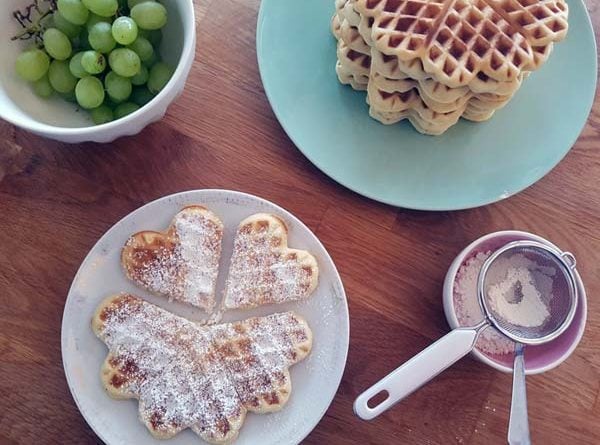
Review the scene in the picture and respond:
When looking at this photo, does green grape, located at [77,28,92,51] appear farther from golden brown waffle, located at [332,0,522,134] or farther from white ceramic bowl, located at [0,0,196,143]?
golden brown waffle, located at [332,0,522,134]

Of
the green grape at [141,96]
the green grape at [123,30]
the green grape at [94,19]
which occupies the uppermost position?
the green grape at [123,30]

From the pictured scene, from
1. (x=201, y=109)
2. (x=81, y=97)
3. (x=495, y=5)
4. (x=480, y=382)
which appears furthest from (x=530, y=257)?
(x=81, y=97)

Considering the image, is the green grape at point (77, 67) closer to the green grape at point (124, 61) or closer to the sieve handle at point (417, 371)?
the green grape at point (124, 61)

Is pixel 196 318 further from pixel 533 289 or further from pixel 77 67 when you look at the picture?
pixel 533 289

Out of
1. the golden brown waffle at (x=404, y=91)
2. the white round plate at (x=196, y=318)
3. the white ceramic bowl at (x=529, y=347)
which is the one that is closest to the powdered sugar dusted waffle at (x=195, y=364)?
the white round plate at (x=196, y=318)

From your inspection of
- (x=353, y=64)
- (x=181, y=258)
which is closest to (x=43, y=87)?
(x=181, y=258)

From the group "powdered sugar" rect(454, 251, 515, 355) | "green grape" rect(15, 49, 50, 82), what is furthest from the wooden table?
"green grape" rect(15, 49, 50, 82)
